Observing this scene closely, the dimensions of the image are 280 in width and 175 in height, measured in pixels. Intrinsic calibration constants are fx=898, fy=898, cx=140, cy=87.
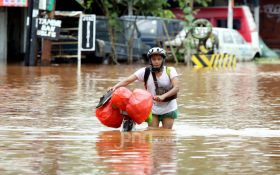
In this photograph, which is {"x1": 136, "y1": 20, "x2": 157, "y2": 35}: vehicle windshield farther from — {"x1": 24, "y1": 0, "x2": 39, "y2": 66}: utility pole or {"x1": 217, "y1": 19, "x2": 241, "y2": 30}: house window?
{"x1": 217, "y1": 19, "x2": 241, "y2": 30}: house window

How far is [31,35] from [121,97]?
63.4 ft

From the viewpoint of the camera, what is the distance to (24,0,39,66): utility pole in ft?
96.4

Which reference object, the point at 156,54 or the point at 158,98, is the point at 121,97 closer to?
the point at 158,98

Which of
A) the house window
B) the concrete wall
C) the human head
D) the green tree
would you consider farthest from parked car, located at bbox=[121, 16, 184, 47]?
the human head

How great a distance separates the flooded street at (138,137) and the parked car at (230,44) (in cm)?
1604

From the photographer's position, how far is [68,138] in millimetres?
10273

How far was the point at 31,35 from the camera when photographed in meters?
29.6

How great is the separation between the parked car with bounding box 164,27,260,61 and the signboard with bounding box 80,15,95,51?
5.32m

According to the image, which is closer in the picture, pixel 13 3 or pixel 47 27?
pixel 47 27

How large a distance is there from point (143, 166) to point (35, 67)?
69.4 feet

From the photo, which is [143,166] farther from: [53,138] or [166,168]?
[53,138]

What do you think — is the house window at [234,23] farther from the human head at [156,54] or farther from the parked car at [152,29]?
the human head at [156,54]

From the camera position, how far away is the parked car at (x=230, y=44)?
3540cm

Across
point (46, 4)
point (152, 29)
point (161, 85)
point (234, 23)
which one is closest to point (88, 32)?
point (46, 4)
